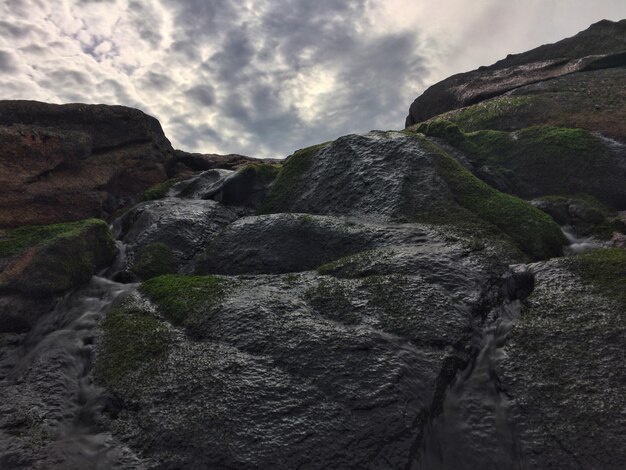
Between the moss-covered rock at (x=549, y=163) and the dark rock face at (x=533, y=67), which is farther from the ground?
the dark rock face at (x=533, y=67)

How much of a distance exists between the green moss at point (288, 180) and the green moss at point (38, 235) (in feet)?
23.6

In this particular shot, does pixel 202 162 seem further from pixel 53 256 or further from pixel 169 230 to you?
pixel 53 256

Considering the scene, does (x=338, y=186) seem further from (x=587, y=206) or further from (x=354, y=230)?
(x=587, y=206)

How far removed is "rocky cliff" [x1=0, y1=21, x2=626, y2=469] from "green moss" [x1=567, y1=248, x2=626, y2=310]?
0.06 m

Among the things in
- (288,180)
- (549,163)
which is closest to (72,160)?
(288,180)

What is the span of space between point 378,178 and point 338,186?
1824 millimetres

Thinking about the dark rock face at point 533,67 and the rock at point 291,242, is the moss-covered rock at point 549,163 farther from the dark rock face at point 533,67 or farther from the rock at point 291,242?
the dark rock face at point 533,67

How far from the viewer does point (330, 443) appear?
6.93 m

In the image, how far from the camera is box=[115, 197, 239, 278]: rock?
16172 millimetres

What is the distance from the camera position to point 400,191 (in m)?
16.1

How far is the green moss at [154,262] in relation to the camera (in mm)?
15383

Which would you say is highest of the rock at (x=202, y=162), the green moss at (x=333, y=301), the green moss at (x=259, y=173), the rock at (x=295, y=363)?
the rock at (x=202, y=162)

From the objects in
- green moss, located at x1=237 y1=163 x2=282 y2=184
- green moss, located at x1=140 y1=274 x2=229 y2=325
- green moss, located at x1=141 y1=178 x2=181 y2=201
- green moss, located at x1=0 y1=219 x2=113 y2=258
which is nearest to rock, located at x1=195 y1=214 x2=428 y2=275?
→ green moss, located at x1=140 y1=274 x2=229 y2=325

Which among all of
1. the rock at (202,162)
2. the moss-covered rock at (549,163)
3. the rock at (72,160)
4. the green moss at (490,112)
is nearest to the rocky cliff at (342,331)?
the moss-covered rock at (549,163)
